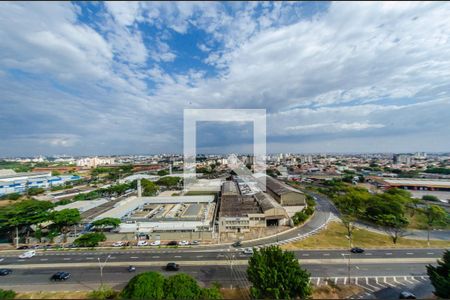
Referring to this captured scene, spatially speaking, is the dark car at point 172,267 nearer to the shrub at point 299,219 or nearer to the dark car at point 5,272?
the dark car at point 5,272

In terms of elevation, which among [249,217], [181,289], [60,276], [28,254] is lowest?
[28,254]

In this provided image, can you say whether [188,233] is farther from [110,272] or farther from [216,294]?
[216,294]

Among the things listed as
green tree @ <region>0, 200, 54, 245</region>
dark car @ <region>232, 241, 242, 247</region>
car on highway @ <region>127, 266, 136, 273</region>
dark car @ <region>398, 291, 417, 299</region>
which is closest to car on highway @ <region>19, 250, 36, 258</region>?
green tree @ <region>0, 200, 54, 245</region>

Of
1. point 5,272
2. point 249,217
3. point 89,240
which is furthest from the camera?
point 249,217

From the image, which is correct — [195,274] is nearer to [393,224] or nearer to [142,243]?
[142,243]

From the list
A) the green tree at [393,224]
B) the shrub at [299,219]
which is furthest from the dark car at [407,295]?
the shrub at [299,219]

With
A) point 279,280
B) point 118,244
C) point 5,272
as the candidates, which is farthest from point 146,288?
point 5,272
